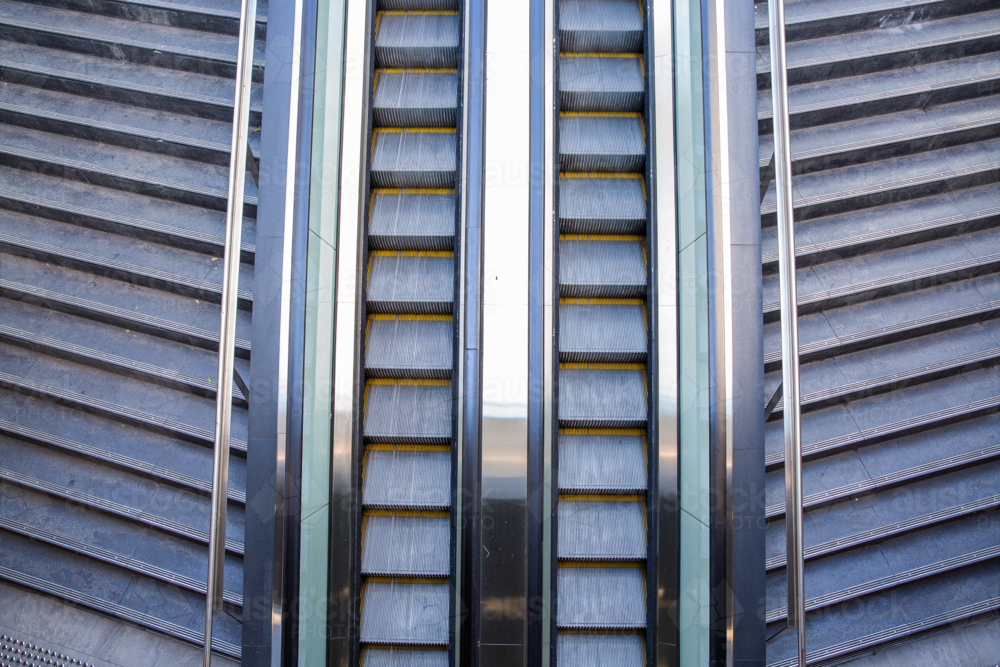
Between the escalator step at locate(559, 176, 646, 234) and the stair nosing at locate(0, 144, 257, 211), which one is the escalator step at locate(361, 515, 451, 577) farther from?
the stair nosing at locate(0, 144, 257, 211)

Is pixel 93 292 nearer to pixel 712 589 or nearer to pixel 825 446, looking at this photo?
pixel 712 589

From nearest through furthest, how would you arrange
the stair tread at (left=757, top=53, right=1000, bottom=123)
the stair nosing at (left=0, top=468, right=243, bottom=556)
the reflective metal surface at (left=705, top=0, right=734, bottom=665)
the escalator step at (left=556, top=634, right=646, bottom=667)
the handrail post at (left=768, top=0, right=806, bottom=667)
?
1. the handrail post at (left=768, top=0, right=806, bottom=667)
2. the reflective metal surface at (left=705, top=0, right=734, bottom=665)
3. the escalator step at (left=556, top=634, right=646, bottom=667)
4. the stair nosing at (left=0, top=468, right=243, bottom=556)
5. the stair tread at (left=757, top=53, right=1000, bottom=123)

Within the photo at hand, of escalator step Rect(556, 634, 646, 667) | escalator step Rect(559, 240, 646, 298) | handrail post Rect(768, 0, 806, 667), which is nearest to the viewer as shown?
handrail post Rect(768, 0, 806, 667)

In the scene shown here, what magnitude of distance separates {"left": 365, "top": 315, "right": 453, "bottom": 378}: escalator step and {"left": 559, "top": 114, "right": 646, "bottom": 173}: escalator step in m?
1.41

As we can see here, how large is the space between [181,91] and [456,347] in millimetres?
2923

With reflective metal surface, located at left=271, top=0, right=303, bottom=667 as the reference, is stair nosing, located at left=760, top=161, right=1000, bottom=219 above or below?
above

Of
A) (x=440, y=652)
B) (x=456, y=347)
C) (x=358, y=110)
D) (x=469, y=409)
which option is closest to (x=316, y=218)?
(x=358, y=110)

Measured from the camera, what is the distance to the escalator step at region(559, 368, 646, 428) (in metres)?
4.21

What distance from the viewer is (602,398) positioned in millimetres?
4246

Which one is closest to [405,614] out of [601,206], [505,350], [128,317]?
[505,350]

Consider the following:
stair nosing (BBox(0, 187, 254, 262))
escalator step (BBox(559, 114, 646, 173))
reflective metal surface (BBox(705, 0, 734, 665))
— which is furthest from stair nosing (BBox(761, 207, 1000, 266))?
stair nosing (BBox(0, 187, 254, 262))

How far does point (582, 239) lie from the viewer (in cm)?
441

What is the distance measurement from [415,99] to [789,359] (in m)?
2.92

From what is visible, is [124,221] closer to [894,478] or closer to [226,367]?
[226,367]
